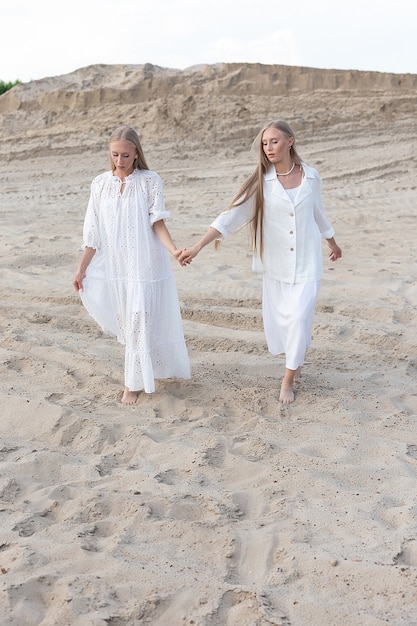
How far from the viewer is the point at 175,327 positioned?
5223mm

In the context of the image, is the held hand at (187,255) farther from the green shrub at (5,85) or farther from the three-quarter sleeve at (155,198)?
the green shrub at (5,85)

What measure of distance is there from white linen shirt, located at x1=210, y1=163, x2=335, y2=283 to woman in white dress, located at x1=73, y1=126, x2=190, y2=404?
17.0 inches

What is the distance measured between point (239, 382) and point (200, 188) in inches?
307

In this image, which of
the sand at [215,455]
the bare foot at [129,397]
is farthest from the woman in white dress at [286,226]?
the bare foot at [129,397]

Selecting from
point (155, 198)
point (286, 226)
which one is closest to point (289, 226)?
point (286, 226)

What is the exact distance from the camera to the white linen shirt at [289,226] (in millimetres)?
5086

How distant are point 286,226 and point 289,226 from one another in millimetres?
19

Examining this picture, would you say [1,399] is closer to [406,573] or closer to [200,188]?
[406,573]

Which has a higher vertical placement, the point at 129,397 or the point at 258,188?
the point at 258,188

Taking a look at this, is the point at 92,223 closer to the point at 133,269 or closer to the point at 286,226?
the point at 133,269

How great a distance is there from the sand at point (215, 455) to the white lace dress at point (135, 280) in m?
0.25

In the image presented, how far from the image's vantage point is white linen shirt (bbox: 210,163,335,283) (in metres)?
5.09

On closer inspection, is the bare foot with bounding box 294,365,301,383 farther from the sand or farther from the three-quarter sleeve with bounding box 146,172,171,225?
the three-quarter sleeve with bounding box 146,172,171,225

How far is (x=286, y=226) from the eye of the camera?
5.11 m
